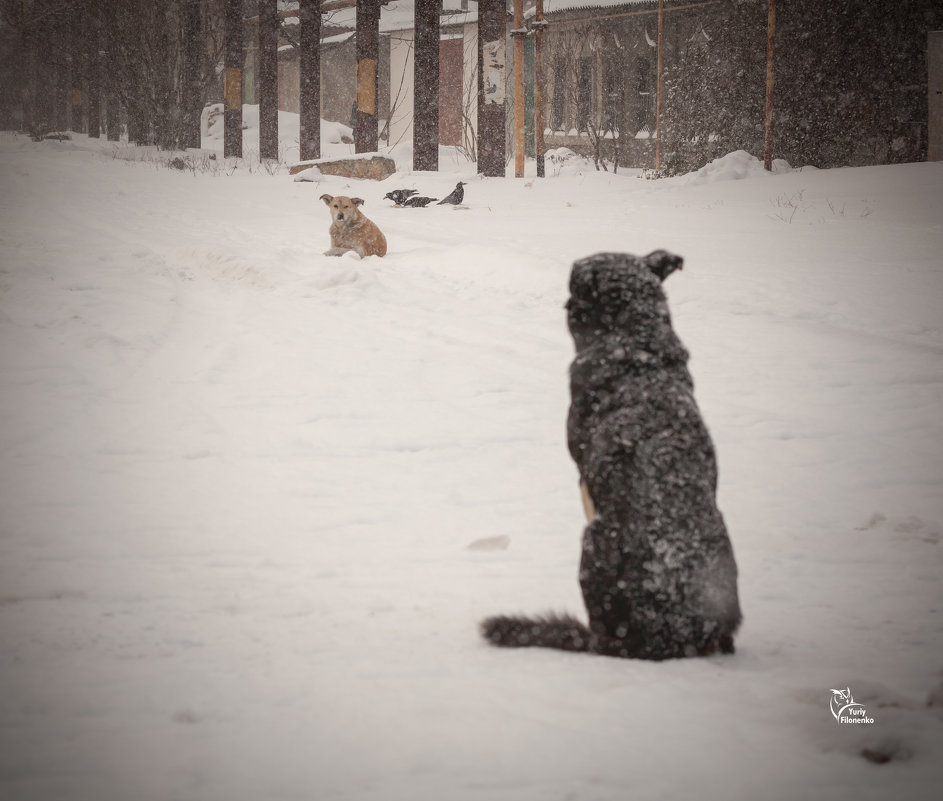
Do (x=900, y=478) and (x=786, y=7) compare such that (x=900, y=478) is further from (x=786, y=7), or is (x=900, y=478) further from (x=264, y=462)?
(x=786, y=7)

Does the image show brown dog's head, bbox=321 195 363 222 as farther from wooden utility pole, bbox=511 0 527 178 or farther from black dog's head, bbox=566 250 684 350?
black dog's head, bbox=566 250 684 350

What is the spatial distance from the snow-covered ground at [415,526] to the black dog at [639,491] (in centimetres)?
11

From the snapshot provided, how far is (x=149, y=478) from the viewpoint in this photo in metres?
4.22

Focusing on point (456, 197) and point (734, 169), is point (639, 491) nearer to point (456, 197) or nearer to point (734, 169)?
point (456, 197)

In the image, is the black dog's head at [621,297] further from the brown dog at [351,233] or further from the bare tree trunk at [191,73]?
the bare tree trunk at [191,73]

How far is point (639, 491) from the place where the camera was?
2484 millimetres

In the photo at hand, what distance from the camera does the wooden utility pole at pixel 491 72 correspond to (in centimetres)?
1677

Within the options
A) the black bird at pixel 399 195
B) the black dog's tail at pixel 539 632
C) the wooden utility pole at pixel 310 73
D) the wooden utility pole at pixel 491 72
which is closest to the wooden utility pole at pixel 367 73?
the wooden utility pole at pixel 310 73

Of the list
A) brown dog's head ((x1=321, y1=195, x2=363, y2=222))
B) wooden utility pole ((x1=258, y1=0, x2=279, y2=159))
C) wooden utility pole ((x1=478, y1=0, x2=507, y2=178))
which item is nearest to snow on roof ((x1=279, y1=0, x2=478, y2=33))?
wooden utility pole ((x1=258, y1=0, x2=279, y2=159))

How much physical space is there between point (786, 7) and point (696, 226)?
756 cm

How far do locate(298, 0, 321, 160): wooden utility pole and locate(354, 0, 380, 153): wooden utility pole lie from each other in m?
1.47

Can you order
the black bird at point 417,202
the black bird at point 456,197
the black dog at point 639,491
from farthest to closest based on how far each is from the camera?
the black bird at point 417,202, the black bird at point 456,197, the black dog at point 639,491

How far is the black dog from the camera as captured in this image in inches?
97.6

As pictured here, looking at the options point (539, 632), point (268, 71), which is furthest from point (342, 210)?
point (268, 71)
